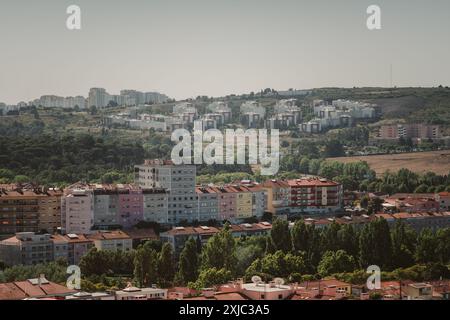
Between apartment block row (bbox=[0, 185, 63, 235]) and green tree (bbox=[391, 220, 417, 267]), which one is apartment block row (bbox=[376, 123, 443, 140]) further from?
green tree (bbox=[391, 220, 417, 267])

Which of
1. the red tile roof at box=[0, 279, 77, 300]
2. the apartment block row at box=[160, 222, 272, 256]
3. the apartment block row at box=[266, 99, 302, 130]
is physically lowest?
the apartment block row at box=[160, 222, 272, 256]

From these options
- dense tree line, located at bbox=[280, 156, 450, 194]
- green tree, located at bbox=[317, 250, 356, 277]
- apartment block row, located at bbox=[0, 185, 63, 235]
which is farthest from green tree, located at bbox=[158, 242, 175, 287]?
dense tree line, located at bbox=[280, 156, 450, 194]

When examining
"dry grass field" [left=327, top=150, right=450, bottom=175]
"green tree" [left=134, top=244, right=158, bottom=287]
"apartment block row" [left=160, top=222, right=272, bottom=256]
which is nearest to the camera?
"green tree" [left=134, top=244, right=158, bottom=287]

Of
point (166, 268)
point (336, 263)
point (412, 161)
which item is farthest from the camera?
point (412, 161)

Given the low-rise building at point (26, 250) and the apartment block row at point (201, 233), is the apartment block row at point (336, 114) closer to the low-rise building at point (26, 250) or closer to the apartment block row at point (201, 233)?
the apartment block row at point (201, 233)

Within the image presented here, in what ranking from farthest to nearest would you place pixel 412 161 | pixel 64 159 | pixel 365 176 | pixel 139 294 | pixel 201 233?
A: pixel 412 161 < pixel 365 176 < pixel 64 159 < pixel 201 233 < pixel 139 294

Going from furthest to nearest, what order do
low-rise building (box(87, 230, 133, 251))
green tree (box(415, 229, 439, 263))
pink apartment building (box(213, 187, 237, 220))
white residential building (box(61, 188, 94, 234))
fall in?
pink apartment building (box(213, 187, 237, 220))
white residential building (box(61, 188, 94, 234))
low-rise building (box(87, 230, 133, 251))
green tree (box(415, 229, 439, 263))

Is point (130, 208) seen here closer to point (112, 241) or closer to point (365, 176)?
point (112, 241)

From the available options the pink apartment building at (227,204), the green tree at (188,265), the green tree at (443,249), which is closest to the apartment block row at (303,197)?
the pink apartment building at (227,204)

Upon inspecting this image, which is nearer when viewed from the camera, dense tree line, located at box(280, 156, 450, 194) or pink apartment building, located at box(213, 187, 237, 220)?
pink apartment building, located at box(213, 187, 237, 220)

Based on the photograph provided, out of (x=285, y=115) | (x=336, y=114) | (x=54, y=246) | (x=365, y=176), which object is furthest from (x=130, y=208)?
(x=336, y=114)
